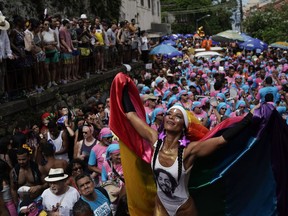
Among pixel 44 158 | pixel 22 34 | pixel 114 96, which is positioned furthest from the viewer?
pixel 22 34

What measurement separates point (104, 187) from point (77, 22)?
31.2 feet

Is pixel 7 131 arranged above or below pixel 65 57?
below

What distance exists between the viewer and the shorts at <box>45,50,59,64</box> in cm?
1183

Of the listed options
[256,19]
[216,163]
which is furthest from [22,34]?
[256,19]

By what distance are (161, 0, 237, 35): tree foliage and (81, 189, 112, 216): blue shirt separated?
74.9 metres

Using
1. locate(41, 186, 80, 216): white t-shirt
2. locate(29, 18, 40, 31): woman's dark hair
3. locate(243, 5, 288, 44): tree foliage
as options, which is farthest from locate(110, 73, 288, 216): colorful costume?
locate(243, 5, 288, 44): tree foliage

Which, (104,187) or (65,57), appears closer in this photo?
(104,187)

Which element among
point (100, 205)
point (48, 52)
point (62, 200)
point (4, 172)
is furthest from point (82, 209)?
point (48, 52)

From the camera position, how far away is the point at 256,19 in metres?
39.3

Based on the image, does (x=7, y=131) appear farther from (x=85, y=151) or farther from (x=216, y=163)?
(x=216, y=163)

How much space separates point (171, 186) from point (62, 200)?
46.7 inches

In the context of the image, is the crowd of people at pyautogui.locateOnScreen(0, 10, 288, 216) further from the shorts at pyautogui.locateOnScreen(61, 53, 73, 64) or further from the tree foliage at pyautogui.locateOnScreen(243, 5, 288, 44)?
the tree foliage at pyautogui.locateOnScreen(243, 5, 288, 44)

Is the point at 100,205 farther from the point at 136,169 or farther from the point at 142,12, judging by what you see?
the point at 142,12

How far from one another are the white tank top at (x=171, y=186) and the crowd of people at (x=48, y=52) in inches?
209
